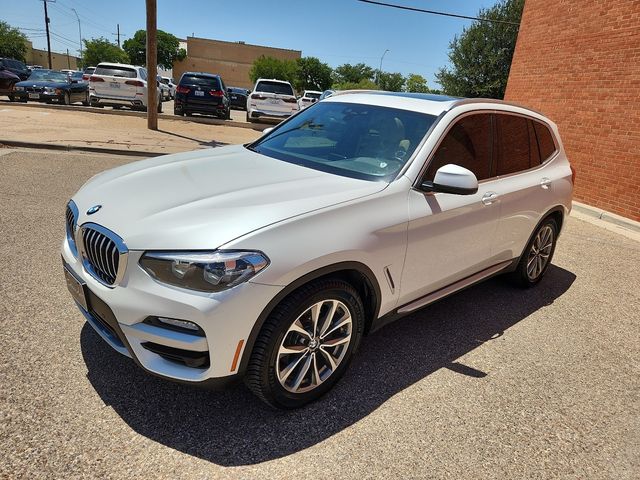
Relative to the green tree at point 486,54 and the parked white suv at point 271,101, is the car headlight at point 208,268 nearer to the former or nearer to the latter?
the parked white suv at point 271,101

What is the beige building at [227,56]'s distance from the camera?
78.1 m

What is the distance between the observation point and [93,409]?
8.08 ft

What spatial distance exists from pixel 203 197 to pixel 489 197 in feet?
7.10

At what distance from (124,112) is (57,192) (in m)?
11.0

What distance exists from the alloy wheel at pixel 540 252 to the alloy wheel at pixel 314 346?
261cm

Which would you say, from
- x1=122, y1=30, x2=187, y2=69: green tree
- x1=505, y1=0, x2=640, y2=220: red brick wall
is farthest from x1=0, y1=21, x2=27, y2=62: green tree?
x1=505, y1=0, x2=640, y2=220: red brick wall

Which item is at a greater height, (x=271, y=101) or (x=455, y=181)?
(x=455, y=181)

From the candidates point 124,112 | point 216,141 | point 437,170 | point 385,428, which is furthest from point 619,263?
point 124,112

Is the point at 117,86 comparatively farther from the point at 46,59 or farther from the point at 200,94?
the point at 46,59

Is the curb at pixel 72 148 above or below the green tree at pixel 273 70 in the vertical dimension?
below

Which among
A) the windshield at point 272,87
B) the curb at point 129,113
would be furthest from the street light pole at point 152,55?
the windshield at point 272,87

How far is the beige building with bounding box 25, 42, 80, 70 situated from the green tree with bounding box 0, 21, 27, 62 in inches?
473

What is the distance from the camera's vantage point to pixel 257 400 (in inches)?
106

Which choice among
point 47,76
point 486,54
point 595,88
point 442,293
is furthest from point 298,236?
point 486,54
